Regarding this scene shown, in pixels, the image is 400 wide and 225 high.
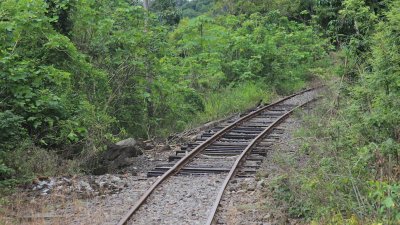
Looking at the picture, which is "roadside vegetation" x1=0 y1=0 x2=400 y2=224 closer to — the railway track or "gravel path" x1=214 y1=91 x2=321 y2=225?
"gravel path" x1=214 y1=91 x2=321 y2=225

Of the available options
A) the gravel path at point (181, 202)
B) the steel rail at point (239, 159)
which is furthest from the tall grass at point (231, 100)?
the gravel path at point (181, 202)

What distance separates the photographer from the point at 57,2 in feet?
39.7

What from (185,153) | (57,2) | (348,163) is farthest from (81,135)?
(348,163)

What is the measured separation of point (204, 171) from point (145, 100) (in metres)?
5.00

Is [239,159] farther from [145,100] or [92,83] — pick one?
[145,100]

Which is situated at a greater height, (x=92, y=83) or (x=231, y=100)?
(x=92, y=83)

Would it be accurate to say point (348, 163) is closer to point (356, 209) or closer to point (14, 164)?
point (356, 209)

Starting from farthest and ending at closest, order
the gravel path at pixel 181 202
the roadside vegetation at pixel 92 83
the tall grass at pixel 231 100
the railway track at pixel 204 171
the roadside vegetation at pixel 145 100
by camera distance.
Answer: the tall grass at pixel 231 100 < the roadside vegetation at pixel 92 83 < the railway track at pixel 204 171 < the gravel path at pixel 181 202 < the roadside vegetation at pixel 145 100

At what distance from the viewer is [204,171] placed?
10.3m

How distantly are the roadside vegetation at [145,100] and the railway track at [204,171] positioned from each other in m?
1.42

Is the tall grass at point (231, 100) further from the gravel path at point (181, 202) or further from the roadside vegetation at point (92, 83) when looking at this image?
the gravel path at point (181, 202)

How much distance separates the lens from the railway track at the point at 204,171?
7.67 metres

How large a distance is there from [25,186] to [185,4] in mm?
101750

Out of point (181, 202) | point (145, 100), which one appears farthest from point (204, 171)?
point (145, 100)
